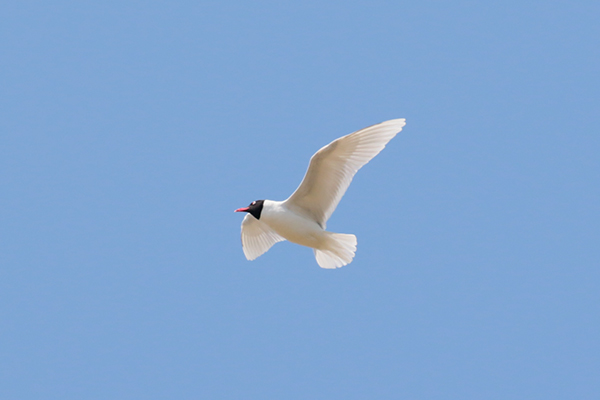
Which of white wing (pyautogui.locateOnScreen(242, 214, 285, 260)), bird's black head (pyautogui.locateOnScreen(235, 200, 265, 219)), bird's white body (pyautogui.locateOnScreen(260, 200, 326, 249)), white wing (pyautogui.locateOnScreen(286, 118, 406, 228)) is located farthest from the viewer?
white wing (pyautogui.locateOnScreen(242, 214, 285, 260))

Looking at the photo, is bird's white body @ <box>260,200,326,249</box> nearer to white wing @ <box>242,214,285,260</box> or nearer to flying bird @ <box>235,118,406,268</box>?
flying bird @ <box>235,118,406,268</box>

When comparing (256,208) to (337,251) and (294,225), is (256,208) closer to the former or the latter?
(294,225)

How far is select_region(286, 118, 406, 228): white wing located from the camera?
8.03 m

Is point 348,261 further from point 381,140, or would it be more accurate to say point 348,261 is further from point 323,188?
point 381,140

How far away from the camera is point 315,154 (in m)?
8.10

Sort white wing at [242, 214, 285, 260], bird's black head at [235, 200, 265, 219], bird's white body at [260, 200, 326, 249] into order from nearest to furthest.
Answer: bird's white body at [260, 200, 326, 249] < bird's black head at [235, 200, 265, 219] < white wing at [242, 214, 285, 260]

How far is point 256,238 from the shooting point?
388 inches

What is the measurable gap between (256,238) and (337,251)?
1.63 m

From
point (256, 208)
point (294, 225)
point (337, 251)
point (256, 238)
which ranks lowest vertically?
point (337, 251)

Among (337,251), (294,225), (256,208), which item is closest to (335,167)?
(294,225)

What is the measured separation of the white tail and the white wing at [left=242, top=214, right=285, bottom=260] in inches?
38.4

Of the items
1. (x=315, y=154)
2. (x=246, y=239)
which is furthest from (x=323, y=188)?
(x=246, y=239)

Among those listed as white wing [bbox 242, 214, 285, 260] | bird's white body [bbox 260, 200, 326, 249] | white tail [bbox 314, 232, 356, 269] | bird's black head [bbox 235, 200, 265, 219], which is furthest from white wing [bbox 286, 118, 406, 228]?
white wing [bbox 242, 214, 285, 260]

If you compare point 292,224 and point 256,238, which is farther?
point 256,238
